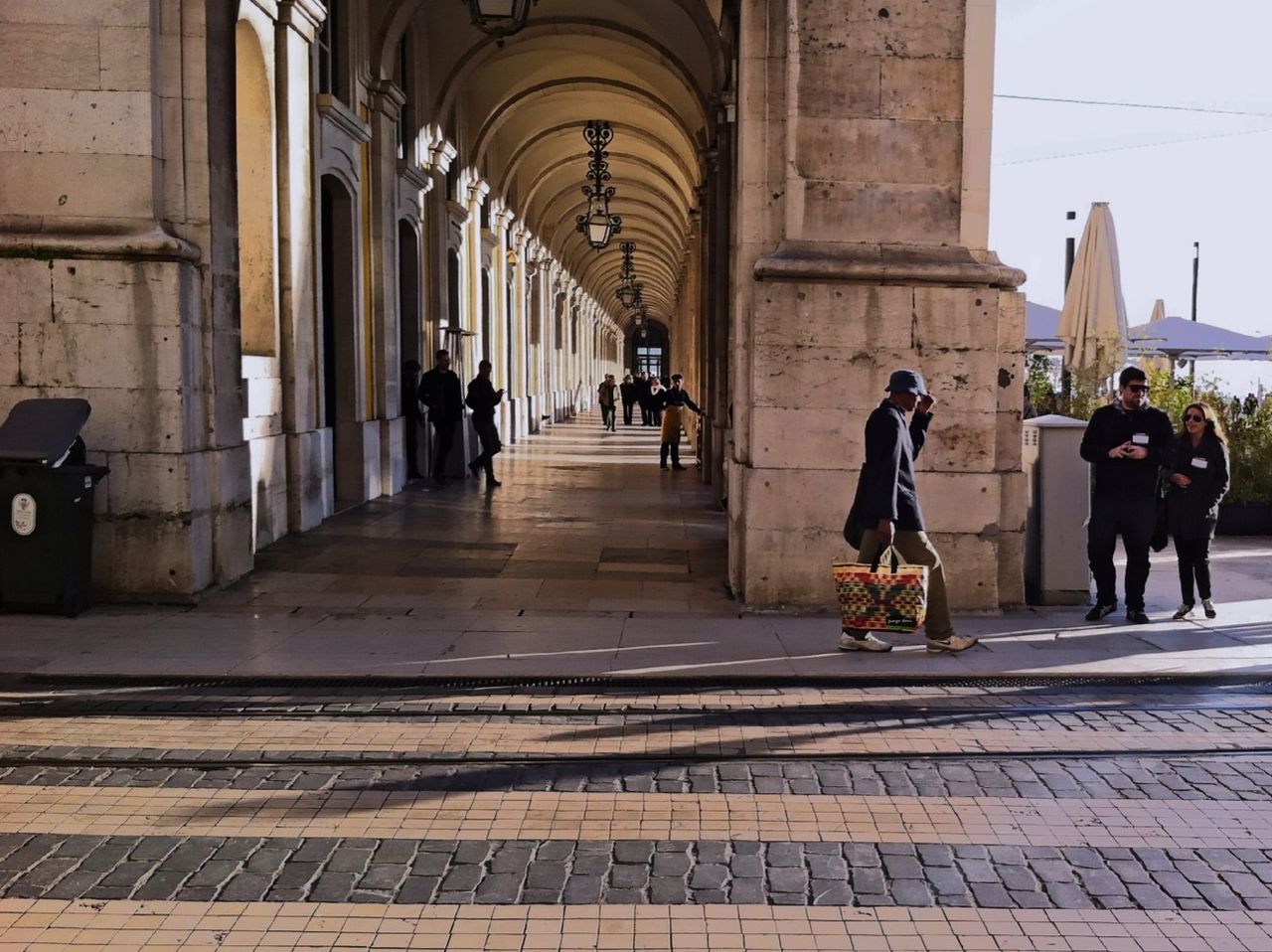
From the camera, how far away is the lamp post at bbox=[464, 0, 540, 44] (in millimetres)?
12055

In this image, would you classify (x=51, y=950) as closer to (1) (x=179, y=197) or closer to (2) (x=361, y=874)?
(2) (x=361, y=874)

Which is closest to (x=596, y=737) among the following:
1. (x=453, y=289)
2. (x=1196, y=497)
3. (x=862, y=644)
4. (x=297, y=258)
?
(x=862, y=644)

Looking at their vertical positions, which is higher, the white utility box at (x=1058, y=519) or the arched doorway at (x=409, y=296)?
the arched doorway at (x=409, y=296)

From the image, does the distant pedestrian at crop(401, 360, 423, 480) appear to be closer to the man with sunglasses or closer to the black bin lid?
the black bin lid

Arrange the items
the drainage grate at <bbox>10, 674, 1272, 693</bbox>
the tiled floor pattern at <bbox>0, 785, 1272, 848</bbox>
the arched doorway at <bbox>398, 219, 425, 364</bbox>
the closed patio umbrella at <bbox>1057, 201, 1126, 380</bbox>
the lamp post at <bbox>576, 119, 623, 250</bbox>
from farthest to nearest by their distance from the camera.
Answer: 1. the lamp post at <bbox>576, 119, 623, 250</bbox>
2. the arched doorway at <bbox>398, 219, 425, 364</bbox>
3. the closed patio umbrella at <bbox>1057, 201, 1126, 380</bbox>
4. the drainage grate at <bbox>10, 674, 1272, 693</bbox>
5. the tiled floor pattern at <bbox>0, 785, 1272, 848</bbox>

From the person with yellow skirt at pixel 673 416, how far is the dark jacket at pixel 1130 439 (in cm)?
1255

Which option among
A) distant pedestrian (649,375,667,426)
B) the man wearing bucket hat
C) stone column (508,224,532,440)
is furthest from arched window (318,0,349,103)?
distant pedestrian (649,375,667,426)

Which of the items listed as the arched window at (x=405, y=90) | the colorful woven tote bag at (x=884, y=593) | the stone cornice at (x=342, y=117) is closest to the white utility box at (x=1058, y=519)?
the colorful woven tote bag at (x=884, y=593)

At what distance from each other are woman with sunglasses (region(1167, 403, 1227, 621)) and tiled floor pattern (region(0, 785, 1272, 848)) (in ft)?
14.6

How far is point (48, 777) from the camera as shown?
5.49 meters

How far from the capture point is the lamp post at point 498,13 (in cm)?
1205

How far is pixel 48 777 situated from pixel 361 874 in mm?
1783

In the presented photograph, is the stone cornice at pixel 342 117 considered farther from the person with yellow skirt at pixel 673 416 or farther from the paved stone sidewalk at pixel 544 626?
the person with yellow skirt at pixel 673 416

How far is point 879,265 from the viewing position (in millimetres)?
9320
